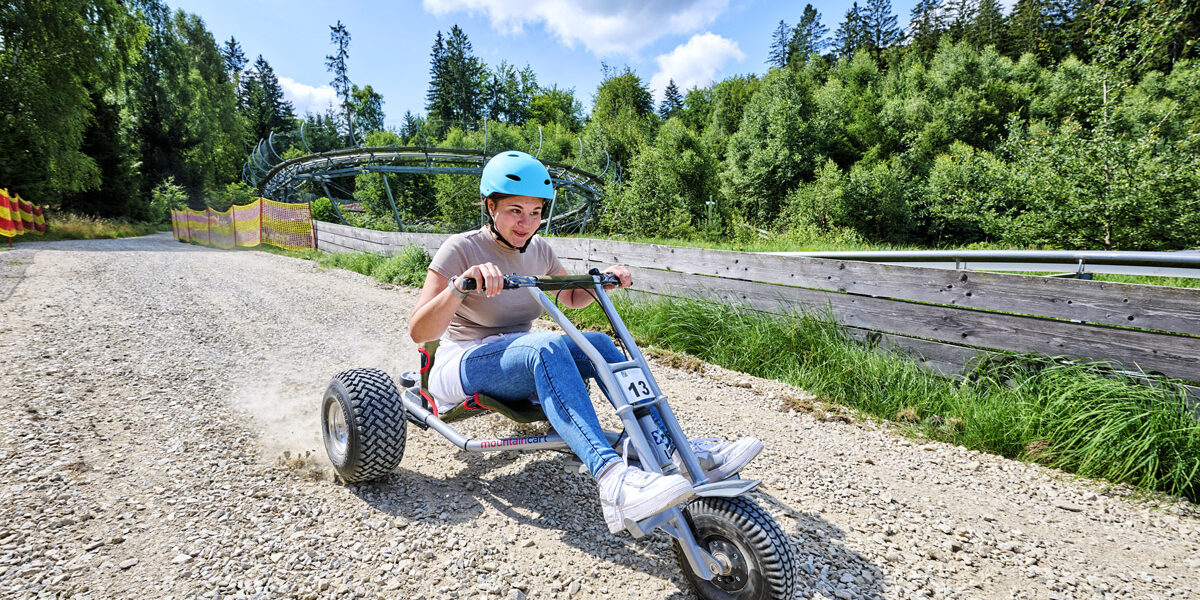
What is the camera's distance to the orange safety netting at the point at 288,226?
15.0 metres

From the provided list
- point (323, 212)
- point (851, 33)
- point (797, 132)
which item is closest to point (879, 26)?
point (851, 33)

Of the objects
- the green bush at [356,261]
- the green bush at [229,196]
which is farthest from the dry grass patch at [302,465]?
the green bush at [229,196]

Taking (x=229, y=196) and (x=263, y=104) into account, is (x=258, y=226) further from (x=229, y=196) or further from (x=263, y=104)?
(x=263, y=104)

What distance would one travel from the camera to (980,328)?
3.74 metres

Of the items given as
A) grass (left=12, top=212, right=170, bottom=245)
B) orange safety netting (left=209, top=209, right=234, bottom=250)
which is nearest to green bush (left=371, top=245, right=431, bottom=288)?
grass (left=12, top=212, right=170, bottom=245)

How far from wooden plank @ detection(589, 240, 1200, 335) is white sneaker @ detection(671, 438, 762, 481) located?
267 centimetres

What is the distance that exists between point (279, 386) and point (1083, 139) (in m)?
12.6

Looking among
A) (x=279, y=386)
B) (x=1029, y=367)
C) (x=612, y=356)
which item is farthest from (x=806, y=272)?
(x=279, y=386)

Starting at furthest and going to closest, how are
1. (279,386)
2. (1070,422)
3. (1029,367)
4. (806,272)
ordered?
1. (806,272)
2. (279,386)
3. (1029,367)
4. (1070,422)

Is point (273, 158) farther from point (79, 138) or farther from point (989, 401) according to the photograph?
point (989, 401)

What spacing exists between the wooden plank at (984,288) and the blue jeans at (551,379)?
294cm

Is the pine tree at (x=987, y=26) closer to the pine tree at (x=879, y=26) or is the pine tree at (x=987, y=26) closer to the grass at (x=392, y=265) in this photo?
the pine tree at (x=879, y=26)

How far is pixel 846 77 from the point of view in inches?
1695

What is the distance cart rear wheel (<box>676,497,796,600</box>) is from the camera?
1.66 meters
